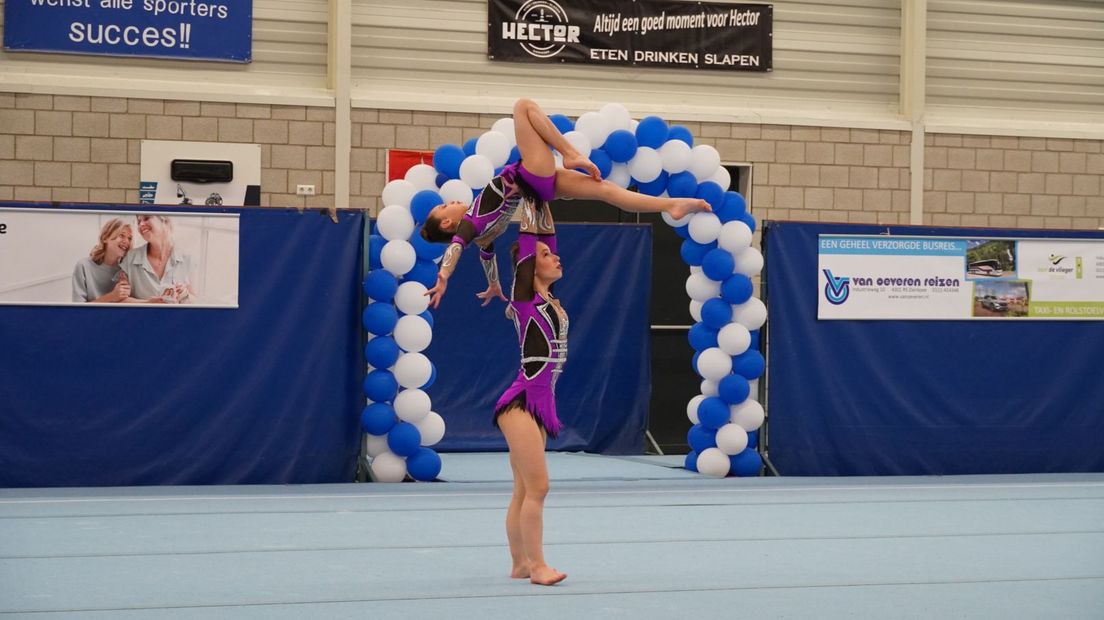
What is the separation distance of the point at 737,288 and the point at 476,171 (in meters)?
2.21

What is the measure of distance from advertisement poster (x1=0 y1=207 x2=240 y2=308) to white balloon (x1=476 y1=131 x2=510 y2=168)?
1798mm

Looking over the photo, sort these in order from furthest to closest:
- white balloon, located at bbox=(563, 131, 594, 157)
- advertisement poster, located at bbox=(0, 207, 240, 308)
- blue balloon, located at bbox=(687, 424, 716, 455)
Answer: blue balloon, located at bbox=(687, 424, 716, 455) < white balloon, located at bbox=(563, 131, 594, 157) < advertisement poster, located at bbox=(0, 207, 240, 308)

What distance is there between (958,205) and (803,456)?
5.13 metres

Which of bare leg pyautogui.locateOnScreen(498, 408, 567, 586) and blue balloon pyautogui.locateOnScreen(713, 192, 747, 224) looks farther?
blue balloon pyautogui.locateOnScreen(713, 192, 747, 224)

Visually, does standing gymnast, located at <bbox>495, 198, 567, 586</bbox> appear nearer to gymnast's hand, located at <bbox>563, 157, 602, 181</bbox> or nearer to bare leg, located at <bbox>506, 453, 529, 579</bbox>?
bare leg, located at <bbox>506, 453, 529, 579</bbox>

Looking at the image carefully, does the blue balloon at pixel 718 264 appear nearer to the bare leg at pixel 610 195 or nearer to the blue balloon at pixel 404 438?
the blue balloon at pixel 404 438

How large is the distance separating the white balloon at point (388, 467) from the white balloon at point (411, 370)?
0.53 meters

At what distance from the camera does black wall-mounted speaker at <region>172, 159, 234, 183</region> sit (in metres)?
12.8

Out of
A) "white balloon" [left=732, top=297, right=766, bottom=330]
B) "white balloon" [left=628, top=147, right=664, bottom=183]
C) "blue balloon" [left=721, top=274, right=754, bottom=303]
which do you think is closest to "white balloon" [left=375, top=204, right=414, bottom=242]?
"white balloon" [left=628, top=147, right=664, bottom=183]

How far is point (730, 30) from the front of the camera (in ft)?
46.6

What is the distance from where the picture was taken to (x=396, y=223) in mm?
9523

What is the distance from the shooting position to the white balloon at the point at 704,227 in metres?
10.2

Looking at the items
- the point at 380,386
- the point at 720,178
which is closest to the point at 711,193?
the point at 720,178

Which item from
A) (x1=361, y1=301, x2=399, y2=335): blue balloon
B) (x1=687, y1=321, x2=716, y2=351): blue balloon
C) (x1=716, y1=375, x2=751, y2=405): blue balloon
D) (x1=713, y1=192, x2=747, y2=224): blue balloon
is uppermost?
(x1=713, y1=192, x2=747, y2=224): blue balloon
